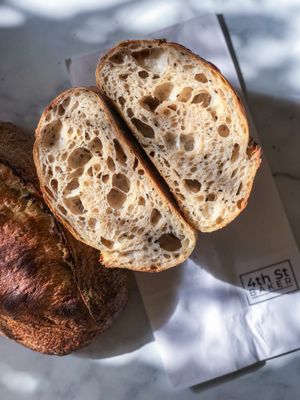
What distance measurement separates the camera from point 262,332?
1.53 m

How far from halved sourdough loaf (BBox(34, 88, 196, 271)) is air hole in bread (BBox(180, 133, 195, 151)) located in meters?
0.09

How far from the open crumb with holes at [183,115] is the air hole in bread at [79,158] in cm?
11

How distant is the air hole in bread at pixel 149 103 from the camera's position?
1.28 m

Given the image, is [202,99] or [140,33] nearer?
[202,99]

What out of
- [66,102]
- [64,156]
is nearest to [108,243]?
[64,156]

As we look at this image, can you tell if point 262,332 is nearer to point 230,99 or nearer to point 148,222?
point 148,222

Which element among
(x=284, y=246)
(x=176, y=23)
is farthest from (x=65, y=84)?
(x=284, y=246)

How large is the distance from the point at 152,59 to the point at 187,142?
0.19 m

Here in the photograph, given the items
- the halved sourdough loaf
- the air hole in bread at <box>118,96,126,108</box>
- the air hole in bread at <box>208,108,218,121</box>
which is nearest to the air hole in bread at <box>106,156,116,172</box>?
the halved sourdough loaf

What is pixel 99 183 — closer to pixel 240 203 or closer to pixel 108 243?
pixel 108 243

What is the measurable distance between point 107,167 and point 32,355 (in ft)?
1.89

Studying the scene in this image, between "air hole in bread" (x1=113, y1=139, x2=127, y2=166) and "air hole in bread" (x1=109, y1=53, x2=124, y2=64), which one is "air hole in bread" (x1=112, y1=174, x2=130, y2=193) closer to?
"air hole in bread" (x1=113, y1=139, x2=127, y2=166)

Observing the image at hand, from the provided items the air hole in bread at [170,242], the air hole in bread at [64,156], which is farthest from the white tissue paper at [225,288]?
the air hole in bread at [64,156]

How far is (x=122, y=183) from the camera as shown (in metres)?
1.30
